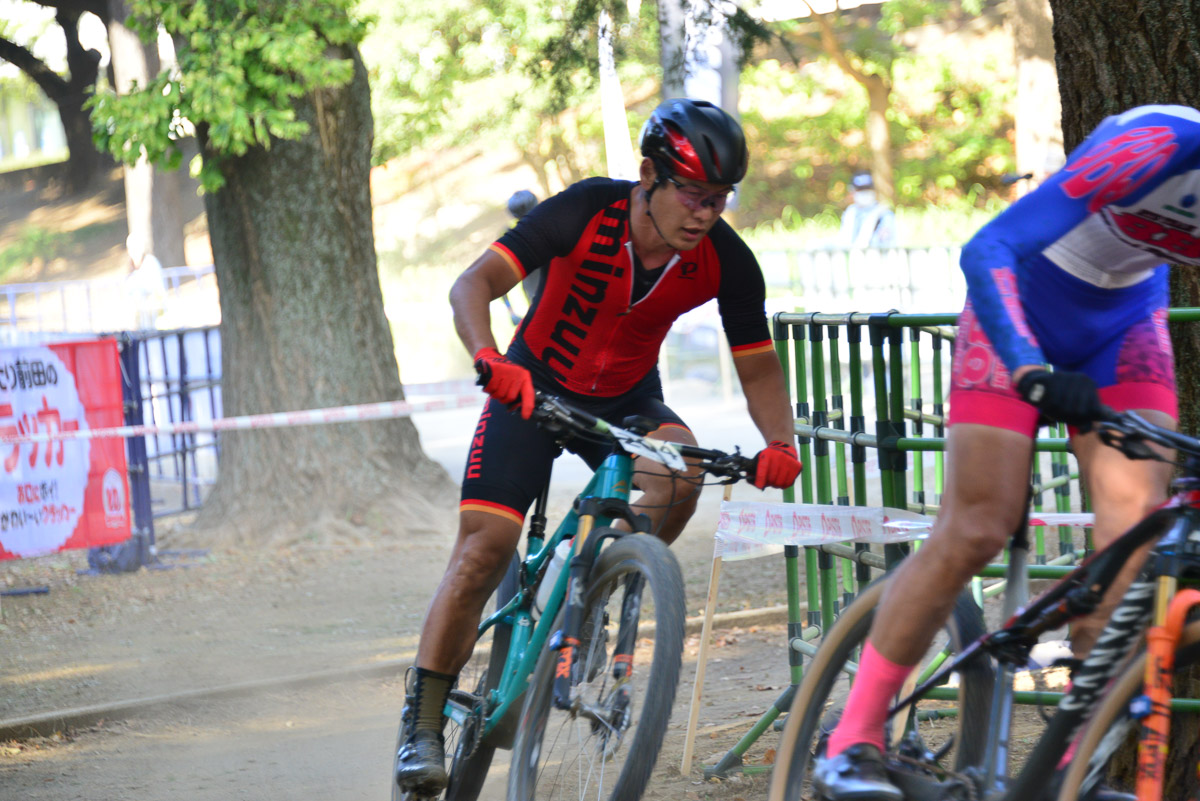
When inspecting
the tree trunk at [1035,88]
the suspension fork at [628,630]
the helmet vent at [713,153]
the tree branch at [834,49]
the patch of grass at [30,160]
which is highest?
the patch of grass at [30,160]

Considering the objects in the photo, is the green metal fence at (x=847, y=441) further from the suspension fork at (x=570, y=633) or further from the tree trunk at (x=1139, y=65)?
the suspension fork at (x=570, y=633)

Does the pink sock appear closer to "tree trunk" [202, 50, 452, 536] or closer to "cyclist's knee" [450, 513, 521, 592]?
"cyclist's knee" [450, 513, 521, 592]

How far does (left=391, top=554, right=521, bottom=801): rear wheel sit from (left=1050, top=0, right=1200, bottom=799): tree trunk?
2.13 meters

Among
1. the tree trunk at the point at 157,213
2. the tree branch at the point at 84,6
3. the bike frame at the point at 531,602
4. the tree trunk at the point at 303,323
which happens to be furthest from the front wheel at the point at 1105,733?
the tree trunk at the point at 157,213

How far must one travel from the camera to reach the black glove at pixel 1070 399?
231 cm

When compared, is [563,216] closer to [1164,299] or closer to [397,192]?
[1164,299]

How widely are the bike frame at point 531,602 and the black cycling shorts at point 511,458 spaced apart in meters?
0.17

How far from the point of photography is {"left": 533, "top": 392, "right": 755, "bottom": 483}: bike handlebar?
3.21 metres

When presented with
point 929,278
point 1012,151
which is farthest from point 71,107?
point 929,278

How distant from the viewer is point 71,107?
123 ft

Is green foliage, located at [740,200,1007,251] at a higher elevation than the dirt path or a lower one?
higher

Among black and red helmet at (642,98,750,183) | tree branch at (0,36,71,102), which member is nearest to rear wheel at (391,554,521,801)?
black and red helmet at (642,98,750,183)

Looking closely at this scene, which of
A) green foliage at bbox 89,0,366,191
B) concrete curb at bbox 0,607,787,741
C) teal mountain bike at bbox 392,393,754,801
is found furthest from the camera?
green foliage at bbox 89,0,366,191

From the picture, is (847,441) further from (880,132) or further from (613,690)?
(880,132)
